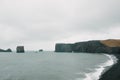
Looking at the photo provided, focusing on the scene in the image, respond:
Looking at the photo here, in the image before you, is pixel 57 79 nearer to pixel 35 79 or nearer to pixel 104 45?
pixel 35 79

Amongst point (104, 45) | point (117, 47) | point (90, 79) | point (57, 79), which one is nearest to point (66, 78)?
point (57, 79)

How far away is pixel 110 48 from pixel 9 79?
14742 cm

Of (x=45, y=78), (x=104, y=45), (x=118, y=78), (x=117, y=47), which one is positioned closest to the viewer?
(x=118, y=78)

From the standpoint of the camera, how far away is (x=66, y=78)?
48.7 meters

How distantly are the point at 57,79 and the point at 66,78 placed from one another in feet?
6.94

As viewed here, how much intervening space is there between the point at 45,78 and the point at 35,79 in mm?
2249

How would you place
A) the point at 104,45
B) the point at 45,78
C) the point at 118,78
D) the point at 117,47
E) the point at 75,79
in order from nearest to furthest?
the point at 118,78 < the point at 75,79 < the point at 45,78 < the point at 117,47 < the point at 104,45

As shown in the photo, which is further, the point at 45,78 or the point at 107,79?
the point at 45,78

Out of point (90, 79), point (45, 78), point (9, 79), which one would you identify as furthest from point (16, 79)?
point (90, 79)

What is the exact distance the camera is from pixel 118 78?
139 feet

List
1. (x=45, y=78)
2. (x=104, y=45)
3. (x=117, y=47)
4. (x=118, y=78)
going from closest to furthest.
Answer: (x=118, y=78), (x=45, y=78), (x=117, y=47), (x=104, y=45)

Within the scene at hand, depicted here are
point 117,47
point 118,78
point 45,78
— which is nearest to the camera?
A: point 118,78

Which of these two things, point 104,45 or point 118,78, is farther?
point 104,45

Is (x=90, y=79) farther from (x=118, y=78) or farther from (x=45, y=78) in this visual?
(x=45, y=78)
